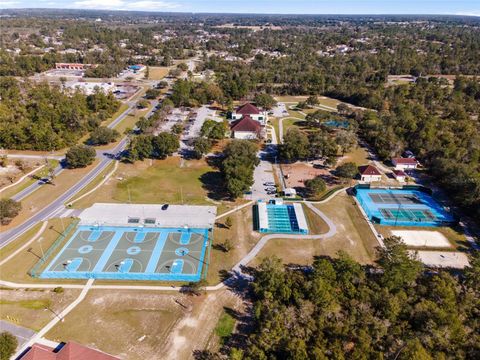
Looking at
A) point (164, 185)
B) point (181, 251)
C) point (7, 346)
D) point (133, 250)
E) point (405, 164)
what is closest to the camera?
point (7, 346)

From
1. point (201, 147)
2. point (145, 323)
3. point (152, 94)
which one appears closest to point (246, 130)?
point (201, 147)

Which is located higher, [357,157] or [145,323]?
[357,157]

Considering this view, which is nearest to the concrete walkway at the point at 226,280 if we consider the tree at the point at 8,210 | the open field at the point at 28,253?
the open field at the point at 28,253

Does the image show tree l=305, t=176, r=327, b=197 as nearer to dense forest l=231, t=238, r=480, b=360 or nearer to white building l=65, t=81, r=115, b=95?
dense forest l=231, t=238, r=480, b=360

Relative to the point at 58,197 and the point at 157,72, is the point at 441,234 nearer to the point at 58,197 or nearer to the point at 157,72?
the point at 58,197

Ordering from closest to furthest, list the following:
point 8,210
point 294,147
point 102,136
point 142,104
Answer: point 8,210
point 294,147
point 102,136
point 142,104

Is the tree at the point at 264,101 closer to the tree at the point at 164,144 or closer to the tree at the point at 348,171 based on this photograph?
the tree at the point at 164,144
